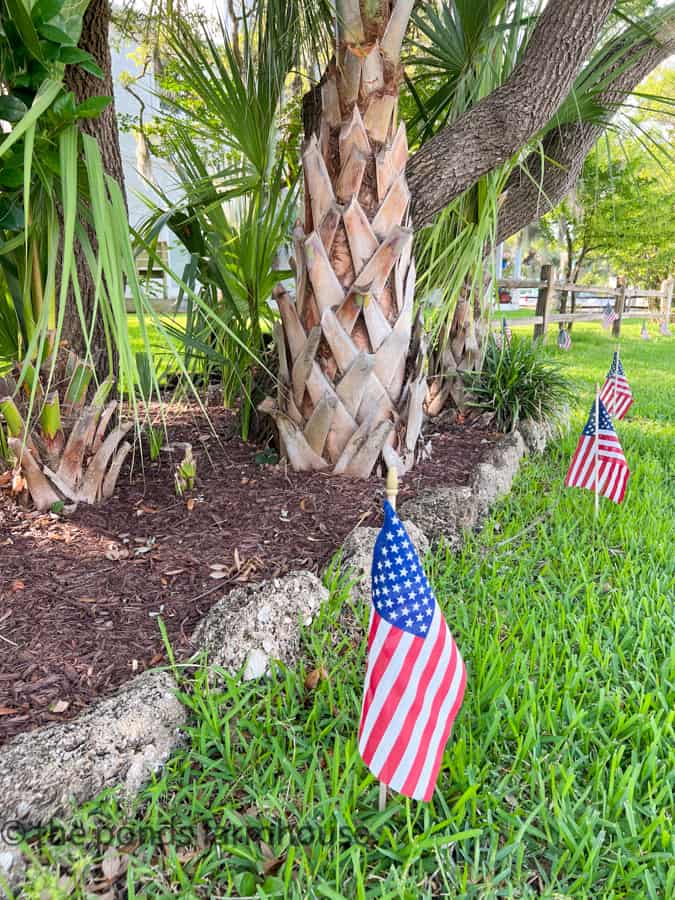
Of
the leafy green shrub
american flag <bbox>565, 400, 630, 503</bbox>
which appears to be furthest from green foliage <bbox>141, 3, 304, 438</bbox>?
the leafy green shrub

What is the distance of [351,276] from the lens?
8.76 ft

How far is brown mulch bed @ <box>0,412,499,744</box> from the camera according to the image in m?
1.52

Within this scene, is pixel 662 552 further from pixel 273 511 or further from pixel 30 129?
pixel 30 129

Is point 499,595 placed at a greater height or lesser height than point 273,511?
lesser

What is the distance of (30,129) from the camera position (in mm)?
1159

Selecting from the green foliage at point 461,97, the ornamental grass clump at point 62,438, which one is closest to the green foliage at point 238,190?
the ornamental grass clump at point 62,438

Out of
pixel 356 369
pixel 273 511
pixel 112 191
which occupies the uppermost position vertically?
pixel 112 191

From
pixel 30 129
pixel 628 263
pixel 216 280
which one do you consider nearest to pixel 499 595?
pixel 216 280

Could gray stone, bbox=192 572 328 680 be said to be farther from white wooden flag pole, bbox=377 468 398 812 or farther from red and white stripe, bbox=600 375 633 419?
red and white stripe, bbox=600 375 633 419

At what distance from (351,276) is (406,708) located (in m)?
1.96

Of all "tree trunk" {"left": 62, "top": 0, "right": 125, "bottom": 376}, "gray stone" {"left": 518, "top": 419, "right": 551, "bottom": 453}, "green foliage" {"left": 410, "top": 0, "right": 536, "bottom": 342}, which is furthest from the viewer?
"gray stone" {"left": 518, "top": 419, "right": 551, "bottom": 453}

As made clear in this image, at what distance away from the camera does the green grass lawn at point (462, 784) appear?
115 cm

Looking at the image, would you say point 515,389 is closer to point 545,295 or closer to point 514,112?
point 514,112

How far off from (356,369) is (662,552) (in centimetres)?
145
